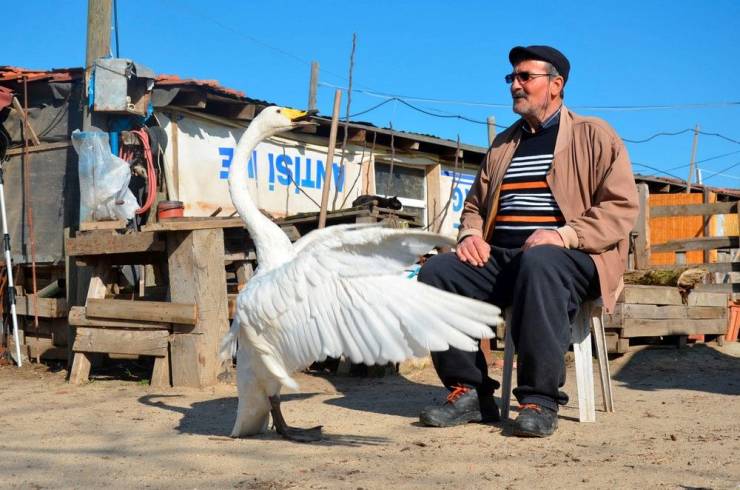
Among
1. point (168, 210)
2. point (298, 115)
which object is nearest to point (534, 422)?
point (298, 115)

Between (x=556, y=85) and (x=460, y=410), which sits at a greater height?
(x=556, y=85)

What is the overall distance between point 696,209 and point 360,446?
1009 centimetres

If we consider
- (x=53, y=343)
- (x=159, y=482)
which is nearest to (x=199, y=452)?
(x=159, y=482)

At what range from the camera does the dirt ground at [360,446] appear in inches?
128

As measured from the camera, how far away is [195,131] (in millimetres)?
9594

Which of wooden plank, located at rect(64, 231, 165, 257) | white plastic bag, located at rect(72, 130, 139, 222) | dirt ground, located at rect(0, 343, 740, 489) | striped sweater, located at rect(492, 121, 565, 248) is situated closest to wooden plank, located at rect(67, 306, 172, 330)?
wooden plank, located at rect(64, 231, 165, 257)

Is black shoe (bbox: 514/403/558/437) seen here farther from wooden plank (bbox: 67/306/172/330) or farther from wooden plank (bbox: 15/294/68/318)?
wooden plank (bbox: 15/294/68/318)

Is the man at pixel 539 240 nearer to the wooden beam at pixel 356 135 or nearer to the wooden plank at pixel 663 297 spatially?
the wooden plank at pixel 663 297

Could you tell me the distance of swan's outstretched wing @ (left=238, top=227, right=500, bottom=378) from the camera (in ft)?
11.3

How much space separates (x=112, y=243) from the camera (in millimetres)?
6863

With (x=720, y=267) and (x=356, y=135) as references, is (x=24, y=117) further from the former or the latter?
(x=720, y=267)

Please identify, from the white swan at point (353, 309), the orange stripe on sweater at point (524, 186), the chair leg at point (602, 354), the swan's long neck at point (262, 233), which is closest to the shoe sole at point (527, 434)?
the white swan at point (353, 309)

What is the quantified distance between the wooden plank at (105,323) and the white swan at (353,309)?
9.16 ft

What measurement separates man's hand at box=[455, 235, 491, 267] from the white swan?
744 mm
